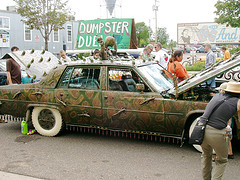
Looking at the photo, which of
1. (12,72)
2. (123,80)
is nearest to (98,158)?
(123,80)

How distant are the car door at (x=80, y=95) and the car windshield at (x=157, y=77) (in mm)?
921

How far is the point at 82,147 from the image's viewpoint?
5.46 m

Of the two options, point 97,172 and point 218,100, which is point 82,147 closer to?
point 97,172

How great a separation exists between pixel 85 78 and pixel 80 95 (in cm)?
36

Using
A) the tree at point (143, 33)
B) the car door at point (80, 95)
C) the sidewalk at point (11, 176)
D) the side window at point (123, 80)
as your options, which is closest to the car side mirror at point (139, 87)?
the side window at point (123, 80)

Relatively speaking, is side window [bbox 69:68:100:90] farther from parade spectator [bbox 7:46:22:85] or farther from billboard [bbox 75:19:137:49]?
billboard [bbox 75:19:137:49]

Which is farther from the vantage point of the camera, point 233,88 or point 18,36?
point 18,36

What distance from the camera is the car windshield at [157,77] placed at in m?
5.31

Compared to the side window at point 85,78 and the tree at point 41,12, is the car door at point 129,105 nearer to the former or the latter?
the side window at point 85,78

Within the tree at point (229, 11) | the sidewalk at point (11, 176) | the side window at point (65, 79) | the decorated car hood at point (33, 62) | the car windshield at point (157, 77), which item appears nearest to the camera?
the sidewalk at point (11, 176)

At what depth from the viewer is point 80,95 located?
560 cm

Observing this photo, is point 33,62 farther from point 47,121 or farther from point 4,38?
point 4,38

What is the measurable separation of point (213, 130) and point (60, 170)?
236cm

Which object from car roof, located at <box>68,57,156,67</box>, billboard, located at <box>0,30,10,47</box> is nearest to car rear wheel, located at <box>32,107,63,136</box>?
car roof, located at <box>68,57,156,67</box>
